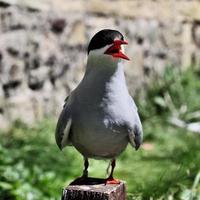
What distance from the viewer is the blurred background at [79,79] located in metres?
3.77

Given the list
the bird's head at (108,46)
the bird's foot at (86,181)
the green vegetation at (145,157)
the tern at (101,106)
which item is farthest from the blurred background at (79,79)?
the bird's head at (108,46)

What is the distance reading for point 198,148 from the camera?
14.1 feet

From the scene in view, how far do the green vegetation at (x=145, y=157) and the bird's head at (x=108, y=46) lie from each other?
1.15 metres

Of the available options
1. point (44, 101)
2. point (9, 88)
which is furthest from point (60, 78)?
point (9, 88)

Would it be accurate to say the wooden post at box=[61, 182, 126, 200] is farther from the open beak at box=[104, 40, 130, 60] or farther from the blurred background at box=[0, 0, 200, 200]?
the blurred background at box=[0, 0, 200, 200]

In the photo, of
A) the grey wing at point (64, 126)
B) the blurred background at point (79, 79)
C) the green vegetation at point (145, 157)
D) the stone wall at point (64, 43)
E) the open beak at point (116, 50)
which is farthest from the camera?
the stone wall at point (64, 43)

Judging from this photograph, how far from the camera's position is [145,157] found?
15.7 feet

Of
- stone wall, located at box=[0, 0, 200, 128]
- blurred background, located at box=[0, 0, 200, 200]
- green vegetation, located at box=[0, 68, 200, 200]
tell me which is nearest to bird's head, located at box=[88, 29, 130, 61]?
green vegetation, located at box=[0, 68, 200, 200]

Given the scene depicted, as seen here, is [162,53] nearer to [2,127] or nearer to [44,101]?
[44,101]

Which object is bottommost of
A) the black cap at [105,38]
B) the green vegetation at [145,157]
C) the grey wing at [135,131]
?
the green vegetation at [145,157]

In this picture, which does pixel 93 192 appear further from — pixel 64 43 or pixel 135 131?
pixel 64 43

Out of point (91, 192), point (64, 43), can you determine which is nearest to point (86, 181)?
point (91, 192)

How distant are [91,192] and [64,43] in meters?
3.28

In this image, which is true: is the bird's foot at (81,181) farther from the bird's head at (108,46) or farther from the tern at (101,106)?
the bird's head at (108,46)
